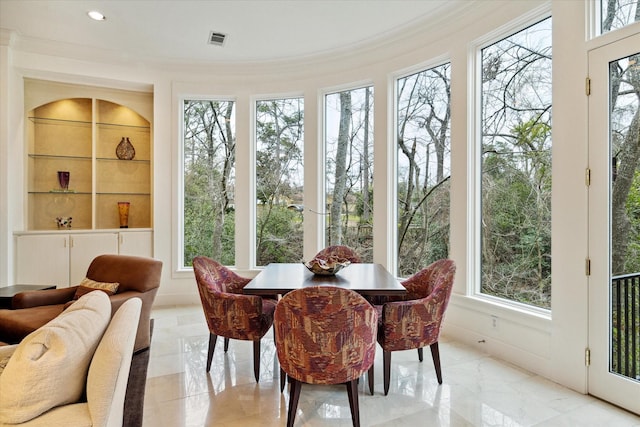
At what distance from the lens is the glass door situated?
2.24 meters

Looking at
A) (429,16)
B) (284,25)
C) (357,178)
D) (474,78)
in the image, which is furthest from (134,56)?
(474,78)

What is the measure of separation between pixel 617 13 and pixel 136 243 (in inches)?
208

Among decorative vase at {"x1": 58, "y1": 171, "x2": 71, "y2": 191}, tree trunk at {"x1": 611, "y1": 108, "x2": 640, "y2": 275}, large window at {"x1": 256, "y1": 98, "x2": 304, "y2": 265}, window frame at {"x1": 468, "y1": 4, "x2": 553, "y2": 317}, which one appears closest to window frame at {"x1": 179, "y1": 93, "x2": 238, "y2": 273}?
large window at {"x1": 256, "y1": 98, "x2": 304, "y2": 265}

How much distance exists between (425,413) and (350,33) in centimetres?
373

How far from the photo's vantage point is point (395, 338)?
2395 mm

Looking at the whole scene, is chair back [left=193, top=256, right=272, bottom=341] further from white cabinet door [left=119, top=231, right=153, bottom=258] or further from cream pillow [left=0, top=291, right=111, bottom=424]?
white cabinet door [left=119, top=231, right=153, bottom=258]

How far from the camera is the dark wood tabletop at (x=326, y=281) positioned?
2.40 meters

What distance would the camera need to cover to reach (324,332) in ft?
6.13

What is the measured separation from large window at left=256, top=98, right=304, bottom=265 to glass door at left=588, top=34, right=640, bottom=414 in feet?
10.7

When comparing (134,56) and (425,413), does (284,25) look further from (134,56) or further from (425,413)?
(425,413)

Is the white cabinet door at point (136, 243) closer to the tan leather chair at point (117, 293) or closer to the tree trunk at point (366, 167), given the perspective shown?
the tan leather chair at point (117, 293)

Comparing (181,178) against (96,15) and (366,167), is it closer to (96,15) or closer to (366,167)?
(96,15)

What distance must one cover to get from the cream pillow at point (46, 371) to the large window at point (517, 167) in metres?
3.11

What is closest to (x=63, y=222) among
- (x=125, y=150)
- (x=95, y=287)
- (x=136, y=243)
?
(x=136, y=243)
